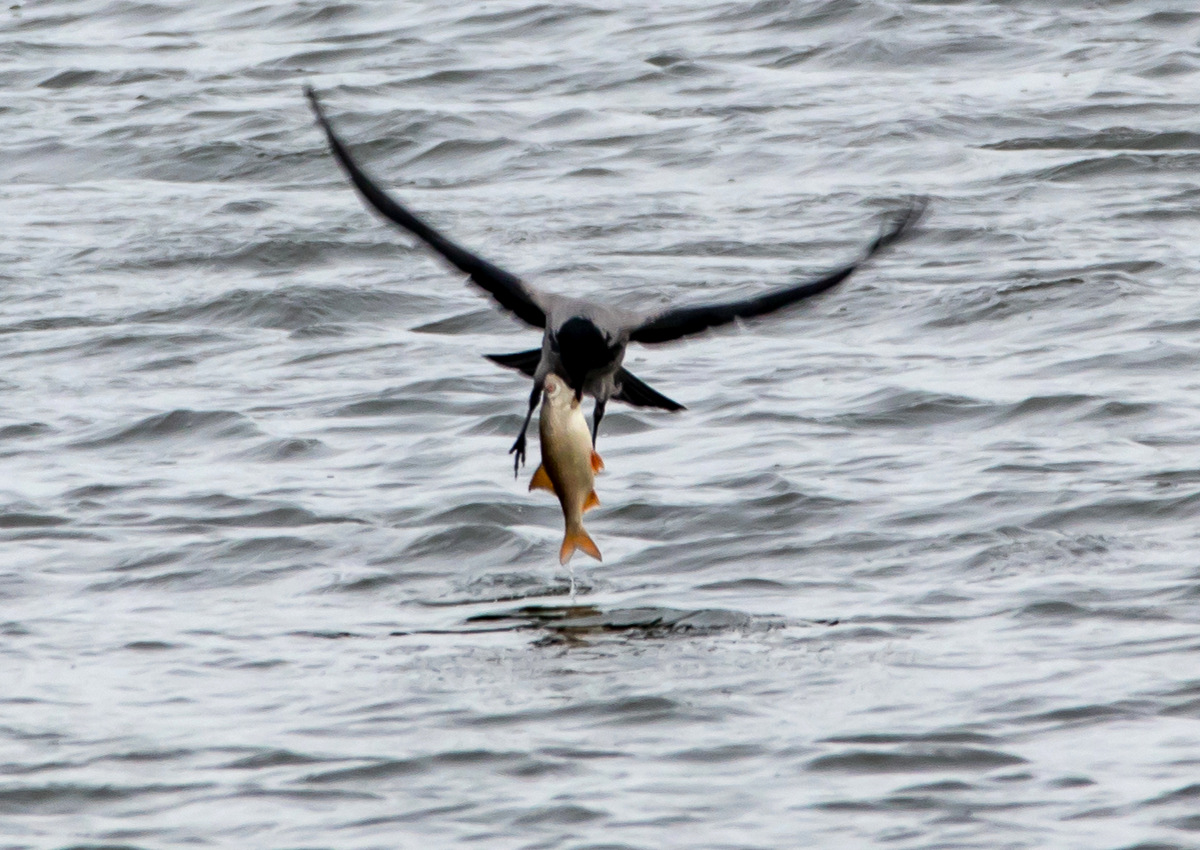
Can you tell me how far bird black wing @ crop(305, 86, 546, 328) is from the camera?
7902 mm

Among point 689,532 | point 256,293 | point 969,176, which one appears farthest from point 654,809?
point 969,176

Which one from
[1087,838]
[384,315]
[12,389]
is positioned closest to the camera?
[1087,838]

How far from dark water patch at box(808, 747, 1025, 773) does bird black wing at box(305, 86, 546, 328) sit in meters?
2.13

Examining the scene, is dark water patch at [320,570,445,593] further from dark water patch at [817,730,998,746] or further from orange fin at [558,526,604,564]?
dark water patch at [817,730,998,746]

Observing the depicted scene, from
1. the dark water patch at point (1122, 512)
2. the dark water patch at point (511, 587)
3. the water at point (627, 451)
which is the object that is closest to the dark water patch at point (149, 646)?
the water at point (627, 451)

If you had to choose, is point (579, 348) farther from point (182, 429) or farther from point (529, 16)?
point (529, 16)

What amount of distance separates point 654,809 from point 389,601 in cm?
227

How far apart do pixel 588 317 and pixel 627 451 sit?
2.63 meters

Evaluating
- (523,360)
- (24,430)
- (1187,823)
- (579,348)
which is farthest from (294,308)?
(1187,823)

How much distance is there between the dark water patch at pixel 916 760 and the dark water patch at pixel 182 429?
450 centimetres

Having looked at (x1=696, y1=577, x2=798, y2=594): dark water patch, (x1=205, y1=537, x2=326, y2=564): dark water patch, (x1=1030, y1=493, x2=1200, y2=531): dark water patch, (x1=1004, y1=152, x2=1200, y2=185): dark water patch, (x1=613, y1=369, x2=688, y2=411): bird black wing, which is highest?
(x1=613, y1=369, x2=688, y2=411): bird black wing

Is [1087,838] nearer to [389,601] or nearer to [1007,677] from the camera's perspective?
[1007,677]

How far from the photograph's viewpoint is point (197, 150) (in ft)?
52.3

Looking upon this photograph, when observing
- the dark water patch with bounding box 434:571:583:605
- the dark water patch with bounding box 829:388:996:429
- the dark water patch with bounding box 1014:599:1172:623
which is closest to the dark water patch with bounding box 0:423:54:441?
the dark water patch with bounding box 434:571:583:605
